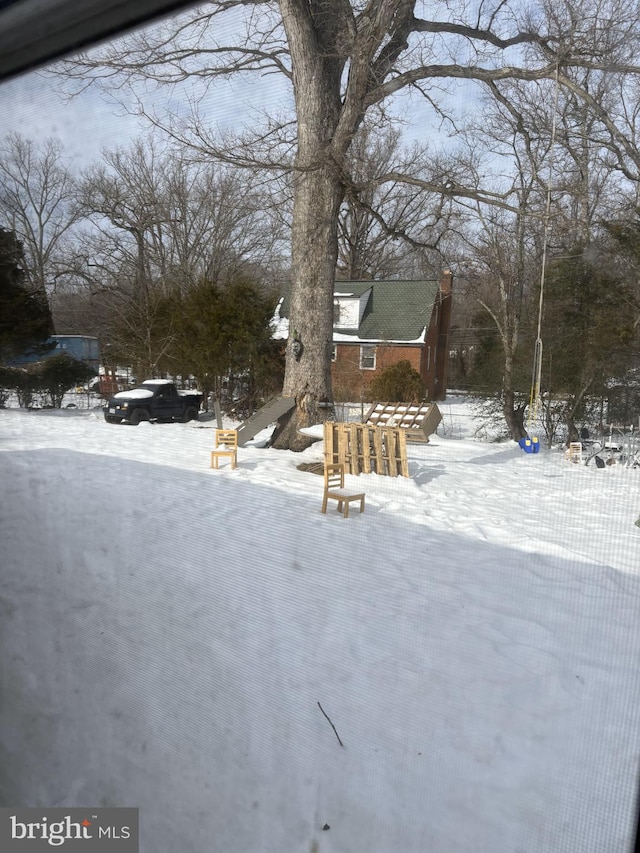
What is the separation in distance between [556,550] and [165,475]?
1058 millimetres

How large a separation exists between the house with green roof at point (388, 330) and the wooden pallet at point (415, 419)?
0.28 feet

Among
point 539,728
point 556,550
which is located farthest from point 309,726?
point 556,550

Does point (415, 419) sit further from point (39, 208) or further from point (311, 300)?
point (39, 208)

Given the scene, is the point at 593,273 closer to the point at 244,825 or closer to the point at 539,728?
the point at 539,728

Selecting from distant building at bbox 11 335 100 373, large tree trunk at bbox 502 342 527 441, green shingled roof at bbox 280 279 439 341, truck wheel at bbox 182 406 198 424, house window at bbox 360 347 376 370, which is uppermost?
green shingled roof at bbox 280 279 439 341

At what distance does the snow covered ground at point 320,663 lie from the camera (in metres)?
0.65

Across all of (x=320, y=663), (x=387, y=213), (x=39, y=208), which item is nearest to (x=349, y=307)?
(x=387, y=213)

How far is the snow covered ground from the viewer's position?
646mm

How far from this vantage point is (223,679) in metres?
0.88

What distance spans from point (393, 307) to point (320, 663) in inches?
72.2

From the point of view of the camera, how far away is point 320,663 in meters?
0.92

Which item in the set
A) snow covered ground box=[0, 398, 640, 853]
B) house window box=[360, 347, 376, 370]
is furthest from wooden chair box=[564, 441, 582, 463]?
house window box=[360, 347, 376, 370]

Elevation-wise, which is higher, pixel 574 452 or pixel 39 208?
pixel 39 208

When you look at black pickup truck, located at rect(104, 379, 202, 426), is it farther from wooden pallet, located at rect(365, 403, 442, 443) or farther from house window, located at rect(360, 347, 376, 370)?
house window, located at rect(360, 347, 376, 370)
